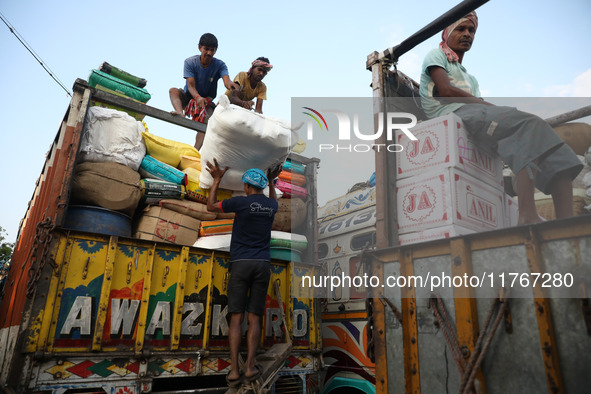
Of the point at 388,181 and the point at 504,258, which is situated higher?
the point at 388,181

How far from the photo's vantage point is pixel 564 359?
1.69 meters

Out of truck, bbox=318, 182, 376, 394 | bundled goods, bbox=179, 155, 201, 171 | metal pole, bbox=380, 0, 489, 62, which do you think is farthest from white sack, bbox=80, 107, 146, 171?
metal pole, bbox=380, 0, 489, 62

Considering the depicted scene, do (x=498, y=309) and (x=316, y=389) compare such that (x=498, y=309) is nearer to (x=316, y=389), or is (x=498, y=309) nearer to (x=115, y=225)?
(x=316, y=389)

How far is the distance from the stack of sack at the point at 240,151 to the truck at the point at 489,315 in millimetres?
1518

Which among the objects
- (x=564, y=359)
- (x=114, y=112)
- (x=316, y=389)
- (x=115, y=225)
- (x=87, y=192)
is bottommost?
(x=316, y=389)

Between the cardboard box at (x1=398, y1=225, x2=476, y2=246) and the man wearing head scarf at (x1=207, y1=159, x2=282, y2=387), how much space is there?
4.01ft

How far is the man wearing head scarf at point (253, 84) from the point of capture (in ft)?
17.7

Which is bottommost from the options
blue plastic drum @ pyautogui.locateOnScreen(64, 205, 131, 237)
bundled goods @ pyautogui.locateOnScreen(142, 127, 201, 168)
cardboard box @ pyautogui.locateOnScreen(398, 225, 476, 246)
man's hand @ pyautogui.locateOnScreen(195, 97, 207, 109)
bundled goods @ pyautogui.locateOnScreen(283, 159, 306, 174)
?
cardboard box @ pyautogui.locateOnScreen(398, 225, 476, 246)

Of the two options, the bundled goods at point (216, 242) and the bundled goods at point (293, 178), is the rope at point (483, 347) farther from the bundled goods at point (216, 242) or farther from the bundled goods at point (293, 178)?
the bundled goods at point (293, 178)

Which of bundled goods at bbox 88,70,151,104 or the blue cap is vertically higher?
bundled goods at bbox 88,70,151,104

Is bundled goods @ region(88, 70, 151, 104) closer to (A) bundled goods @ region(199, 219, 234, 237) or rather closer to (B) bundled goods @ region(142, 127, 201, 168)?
(B) bundled goods @ region(142, 127, 201, 168)

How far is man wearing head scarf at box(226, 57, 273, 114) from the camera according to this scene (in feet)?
17.7

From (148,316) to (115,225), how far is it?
930 mm

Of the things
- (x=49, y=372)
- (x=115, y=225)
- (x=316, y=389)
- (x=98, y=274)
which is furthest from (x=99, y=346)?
(x=316, y=389)
